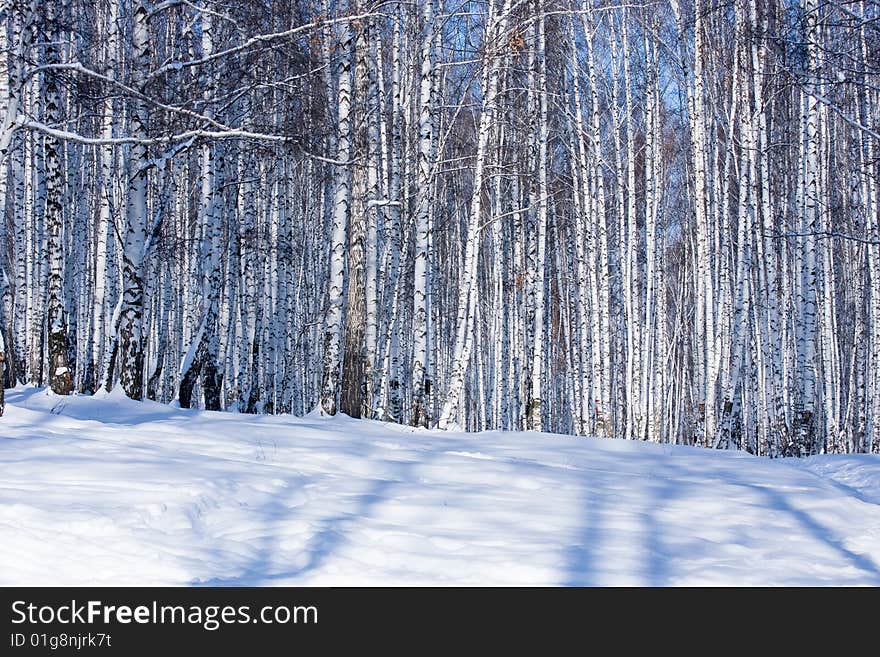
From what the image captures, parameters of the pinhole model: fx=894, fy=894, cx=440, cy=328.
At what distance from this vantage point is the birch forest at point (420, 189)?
1113 centimetres

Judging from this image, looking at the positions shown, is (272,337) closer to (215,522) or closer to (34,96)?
(34,96)

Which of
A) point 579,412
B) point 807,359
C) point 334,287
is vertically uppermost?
point 334,287

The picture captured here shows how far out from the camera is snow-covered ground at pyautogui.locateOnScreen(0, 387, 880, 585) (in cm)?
432

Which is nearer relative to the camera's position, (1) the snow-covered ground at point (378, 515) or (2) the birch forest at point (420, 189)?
(1) the snow-covered ground at point (378, 515)

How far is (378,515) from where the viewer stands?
17.9 ft

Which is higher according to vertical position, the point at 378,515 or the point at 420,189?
the point at 420,189

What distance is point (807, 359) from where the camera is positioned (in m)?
13.4

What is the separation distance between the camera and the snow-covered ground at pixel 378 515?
4.32 meters

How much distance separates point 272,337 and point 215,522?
13.3 metres

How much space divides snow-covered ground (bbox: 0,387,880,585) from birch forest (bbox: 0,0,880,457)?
8.52 feet

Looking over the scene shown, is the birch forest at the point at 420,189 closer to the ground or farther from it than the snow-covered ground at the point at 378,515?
farther from it

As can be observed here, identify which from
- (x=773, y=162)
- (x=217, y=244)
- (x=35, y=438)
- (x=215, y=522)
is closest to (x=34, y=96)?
(x=217, y=244)

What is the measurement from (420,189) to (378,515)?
8.93 m

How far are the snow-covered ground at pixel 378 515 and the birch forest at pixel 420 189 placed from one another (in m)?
2.60
